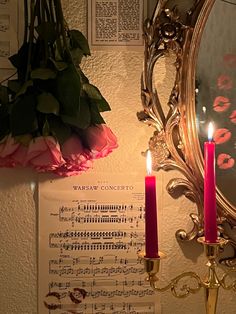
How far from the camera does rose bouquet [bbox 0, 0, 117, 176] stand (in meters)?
0.93

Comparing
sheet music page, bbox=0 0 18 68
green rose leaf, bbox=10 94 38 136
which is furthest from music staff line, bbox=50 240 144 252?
sheet music page, bbox=0 0 18 68

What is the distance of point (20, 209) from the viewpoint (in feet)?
3.70

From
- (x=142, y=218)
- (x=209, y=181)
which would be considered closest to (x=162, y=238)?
(x=142, y=218)

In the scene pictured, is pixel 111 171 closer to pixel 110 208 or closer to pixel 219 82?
pixel 110 208

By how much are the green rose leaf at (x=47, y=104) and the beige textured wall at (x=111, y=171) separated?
0.21 meters

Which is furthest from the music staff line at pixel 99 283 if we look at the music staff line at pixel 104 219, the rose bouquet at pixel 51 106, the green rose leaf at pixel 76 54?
the green rose leaf at pixel 76 54

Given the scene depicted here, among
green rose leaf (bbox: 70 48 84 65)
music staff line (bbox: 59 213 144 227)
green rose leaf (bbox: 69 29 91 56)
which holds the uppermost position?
green rose leaf (bbox: 69 29 91 56)

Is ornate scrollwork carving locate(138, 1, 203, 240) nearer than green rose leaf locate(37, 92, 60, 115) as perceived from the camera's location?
No

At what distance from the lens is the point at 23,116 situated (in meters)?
0.93

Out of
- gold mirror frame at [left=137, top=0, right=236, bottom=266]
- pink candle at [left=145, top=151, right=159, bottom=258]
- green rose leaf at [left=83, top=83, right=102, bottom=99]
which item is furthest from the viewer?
gold mirror frame at [left=137, top=0, right=236, bottom=266]

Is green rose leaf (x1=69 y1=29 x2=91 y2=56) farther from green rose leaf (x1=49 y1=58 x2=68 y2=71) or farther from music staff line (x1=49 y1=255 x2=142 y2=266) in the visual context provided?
music staff line (x1=49 y1=255 x2=142 y2=266)

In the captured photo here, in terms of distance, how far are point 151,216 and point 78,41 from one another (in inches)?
15.6

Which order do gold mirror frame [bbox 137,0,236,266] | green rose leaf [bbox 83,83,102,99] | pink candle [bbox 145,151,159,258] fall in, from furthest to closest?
1. gold mirror frame [bbox 137,0,236,266]
2. green rose leaf [bbox 83,83,102,99]
3. pink candle [bbox 145,151,159,258]

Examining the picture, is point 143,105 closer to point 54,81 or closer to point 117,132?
point 117,132
